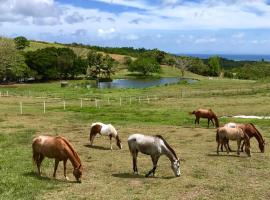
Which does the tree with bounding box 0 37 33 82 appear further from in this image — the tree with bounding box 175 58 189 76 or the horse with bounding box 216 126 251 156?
the horse with bounding box 216 126 251 156

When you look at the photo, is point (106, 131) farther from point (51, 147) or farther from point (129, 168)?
point (51, 147)

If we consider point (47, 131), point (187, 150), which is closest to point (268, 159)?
point (187, 150)

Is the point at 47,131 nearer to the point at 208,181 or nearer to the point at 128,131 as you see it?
the point at 128,131

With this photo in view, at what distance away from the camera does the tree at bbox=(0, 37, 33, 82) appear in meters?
109

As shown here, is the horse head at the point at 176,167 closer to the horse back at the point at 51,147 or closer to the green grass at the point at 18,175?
the horse back at the point at 51,147

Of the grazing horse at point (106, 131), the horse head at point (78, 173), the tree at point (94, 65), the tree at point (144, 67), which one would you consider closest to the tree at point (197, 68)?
A: the tree at point (144, 67)

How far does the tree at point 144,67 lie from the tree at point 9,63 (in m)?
64.5

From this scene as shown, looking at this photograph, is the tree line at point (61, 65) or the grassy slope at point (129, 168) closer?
the grassy slope at point (129, 168)

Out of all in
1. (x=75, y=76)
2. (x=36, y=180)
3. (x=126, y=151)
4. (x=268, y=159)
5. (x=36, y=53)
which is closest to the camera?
(x=36, y=180)

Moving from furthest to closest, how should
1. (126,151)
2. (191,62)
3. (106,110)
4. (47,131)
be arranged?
1. (191,62)
2. (106,110)
3. (47,131)
4. (126,151)

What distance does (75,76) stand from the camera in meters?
148

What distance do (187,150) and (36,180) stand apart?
11.4 m

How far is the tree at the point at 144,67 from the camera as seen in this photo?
176 metres

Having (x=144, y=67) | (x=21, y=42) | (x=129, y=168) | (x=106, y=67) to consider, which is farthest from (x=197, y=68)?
(x=129, y=168)
